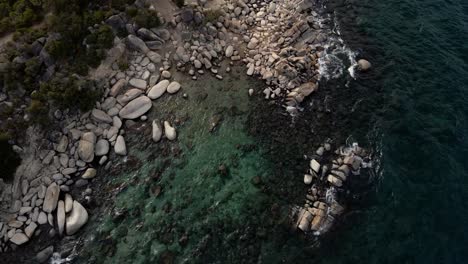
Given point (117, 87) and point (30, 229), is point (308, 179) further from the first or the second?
point (30, 229)

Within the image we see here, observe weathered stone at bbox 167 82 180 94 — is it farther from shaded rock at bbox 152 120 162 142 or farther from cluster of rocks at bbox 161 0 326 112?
shaded rock at bbox 152 120 162 142

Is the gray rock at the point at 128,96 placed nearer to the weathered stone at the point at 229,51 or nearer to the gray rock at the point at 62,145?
the gray rock at the point at 62,145

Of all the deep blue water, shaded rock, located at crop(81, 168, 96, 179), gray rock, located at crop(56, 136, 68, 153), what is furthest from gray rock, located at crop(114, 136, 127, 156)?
the deep blue water

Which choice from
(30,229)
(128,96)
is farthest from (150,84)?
(30,229)

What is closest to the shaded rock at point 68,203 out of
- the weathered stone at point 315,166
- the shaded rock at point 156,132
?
the shaded rock at point 156,132

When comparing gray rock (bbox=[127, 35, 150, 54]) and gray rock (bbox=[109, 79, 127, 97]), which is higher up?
gray rock (bbox=[127, 35, 150, 54])

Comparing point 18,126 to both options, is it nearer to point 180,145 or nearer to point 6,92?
point 6,92

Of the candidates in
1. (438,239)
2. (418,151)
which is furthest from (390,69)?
(438,239)
